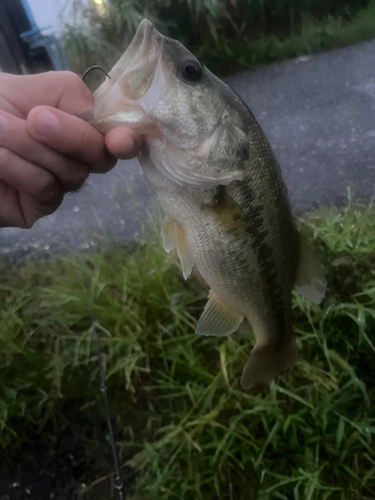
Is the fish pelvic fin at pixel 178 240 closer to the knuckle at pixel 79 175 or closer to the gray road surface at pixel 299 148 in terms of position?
the knuckle at pixel 79 175

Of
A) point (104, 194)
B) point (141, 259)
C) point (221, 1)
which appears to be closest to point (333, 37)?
point (221, 1)

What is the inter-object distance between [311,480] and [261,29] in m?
2.69

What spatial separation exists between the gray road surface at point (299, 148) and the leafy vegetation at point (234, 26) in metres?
0.12

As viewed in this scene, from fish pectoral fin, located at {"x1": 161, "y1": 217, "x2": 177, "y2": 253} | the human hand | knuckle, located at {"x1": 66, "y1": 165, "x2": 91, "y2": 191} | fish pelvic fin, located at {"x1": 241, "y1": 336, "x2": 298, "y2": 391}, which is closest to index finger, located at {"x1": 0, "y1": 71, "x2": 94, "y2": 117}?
the human hand

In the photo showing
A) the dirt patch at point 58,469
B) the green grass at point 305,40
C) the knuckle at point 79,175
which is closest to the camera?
the knuckle at point 79,175

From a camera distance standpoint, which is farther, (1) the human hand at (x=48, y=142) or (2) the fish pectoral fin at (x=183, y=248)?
→ (2) the fish pectoral fin at (x=183, y=248)

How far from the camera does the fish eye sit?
533mm

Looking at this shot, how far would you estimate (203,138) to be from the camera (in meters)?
0.56

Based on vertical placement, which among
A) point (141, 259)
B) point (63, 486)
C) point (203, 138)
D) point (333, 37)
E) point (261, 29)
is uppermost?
point (203, 138)

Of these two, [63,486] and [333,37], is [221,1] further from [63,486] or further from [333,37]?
[63,486]

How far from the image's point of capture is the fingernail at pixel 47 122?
493 mm

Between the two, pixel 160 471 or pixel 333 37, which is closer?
pixel 160 471

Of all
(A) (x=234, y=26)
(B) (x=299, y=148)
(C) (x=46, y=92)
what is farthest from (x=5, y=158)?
(A) (x=234, y=26)

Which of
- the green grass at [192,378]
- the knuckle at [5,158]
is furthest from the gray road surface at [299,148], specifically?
the knuckle at [5,158]
